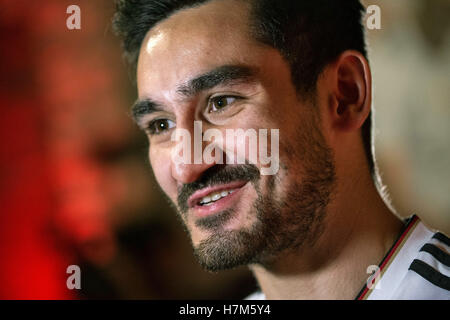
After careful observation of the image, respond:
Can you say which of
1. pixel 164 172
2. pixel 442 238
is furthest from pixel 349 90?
pixel 164 172

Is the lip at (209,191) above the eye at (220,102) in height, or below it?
below

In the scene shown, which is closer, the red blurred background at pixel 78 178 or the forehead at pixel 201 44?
the forehead at pixel 201 44

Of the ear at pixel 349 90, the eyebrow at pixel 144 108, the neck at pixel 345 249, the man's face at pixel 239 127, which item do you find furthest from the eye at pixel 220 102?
the neck at pixel 345 249

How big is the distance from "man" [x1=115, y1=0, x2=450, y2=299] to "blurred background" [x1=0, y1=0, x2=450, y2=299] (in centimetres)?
45

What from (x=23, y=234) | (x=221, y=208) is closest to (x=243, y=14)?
(x=221, y=208)

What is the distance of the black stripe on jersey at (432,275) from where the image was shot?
3.77 ft

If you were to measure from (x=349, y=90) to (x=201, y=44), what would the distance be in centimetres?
40

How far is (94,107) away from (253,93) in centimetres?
91

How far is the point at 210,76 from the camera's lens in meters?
1.20

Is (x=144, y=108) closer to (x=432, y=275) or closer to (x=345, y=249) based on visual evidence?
(x=345, y=249)

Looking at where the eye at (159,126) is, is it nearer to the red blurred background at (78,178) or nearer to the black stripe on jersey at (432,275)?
the red blurred background at (78,178)

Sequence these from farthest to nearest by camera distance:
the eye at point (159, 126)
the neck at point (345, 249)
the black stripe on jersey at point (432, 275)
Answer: the eye at point (159, 126) → the neck at point (345, 249) → the black stripe on jersey at point (432, 275)

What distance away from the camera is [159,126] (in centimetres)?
137
